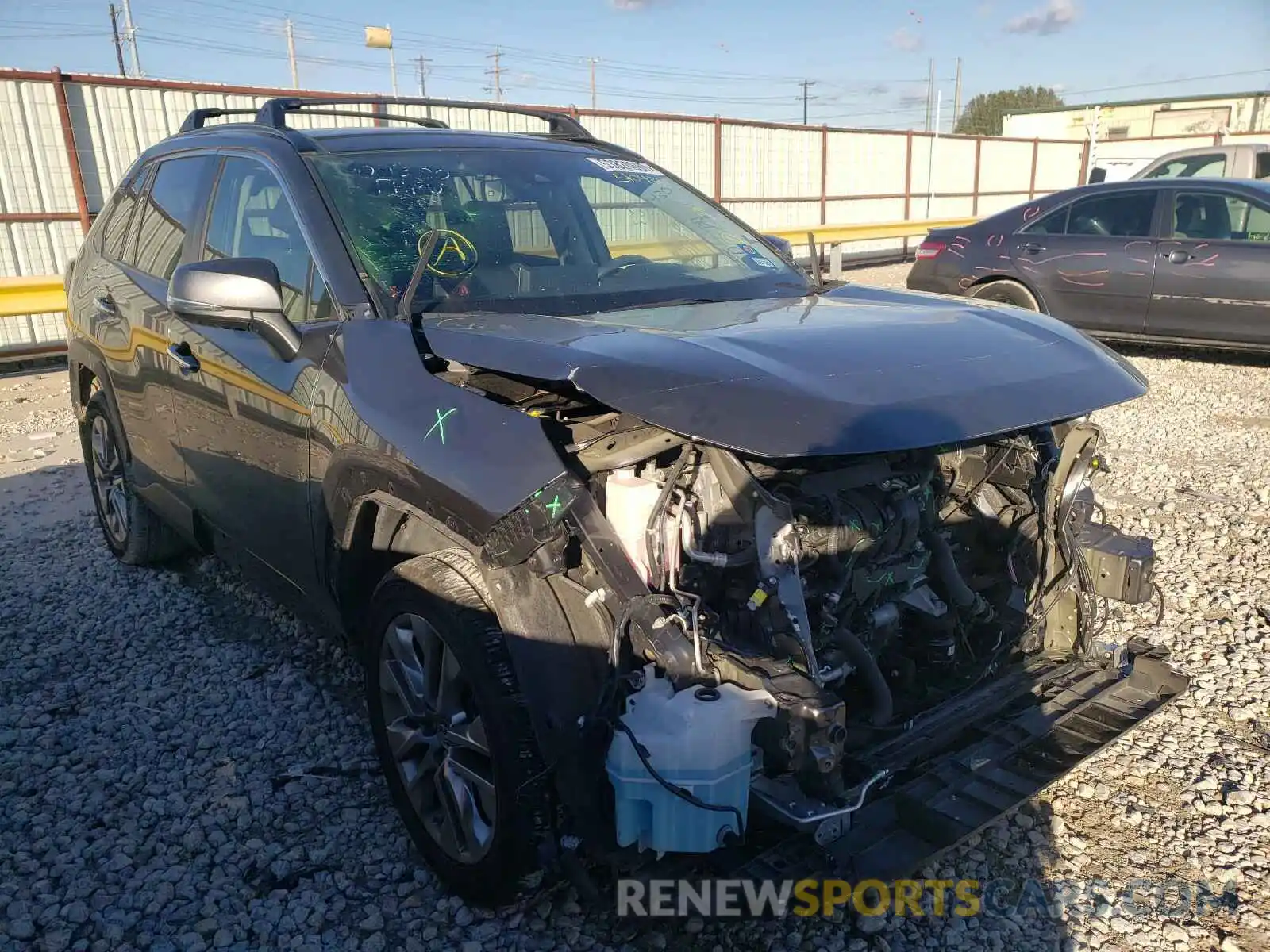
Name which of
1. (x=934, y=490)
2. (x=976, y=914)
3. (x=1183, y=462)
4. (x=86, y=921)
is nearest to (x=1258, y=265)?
(x=1183, y=462)

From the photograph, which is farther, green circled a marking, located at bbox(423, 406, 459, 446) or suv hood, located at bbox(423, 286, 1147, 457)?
green circled a marking, located at bbox(423, 406, 459, 446)

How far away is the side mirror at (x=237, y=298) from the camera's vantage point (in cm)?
279

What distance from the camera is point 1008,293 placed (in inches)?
371

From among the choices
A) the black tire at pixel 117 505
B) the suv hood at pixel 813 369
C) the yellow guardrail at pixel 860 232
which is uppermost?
the suv hood at pixel 813 369

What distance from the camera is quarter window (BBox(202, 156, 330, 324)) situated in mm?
3020

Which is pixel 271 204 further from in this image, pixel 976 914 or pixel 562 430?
pixel 976 914

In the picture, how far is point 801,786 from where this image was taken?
2082mm

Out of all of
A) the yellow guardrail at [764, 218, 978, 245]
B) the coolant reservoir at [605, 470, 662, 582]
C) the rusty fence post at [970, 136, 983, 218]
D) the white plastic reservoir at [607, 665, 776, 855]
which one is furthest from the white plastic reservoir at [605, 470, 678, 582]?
the rusty fence post at [970, 136, 983, 218]

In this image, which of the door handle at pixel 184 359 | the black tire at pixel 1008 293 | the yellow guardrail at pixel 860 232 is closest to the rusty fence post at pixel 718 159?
the yellow guardrail at pixel 860 232

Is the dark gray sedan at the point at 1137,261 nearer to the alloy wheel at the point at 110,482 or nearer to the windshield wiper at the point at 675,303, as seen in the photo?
the windshield wiper at the point at 675,303

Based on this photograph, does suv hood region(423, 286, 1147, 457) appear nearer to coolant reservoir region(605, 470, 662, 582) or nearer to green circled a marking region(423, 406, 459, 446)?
green circled a marking region(423, 406, 459, 446)

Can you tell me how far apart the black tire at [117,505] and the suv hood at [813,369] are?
271 cm

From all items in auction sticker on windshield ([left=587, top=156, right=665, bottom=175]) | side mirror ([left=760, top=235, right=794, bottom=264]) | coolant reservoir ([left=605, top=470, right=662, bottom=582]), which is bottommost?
coolant reservoir ([left=605, top=470, right=662, bottom=582])

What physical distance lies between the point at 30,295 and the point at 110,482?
5972 mm
